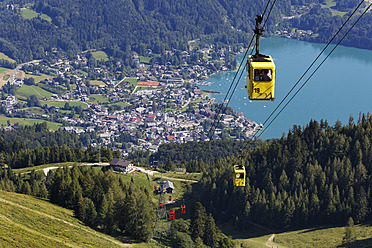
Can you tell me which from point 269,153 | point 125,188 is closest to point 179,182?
point 269,153

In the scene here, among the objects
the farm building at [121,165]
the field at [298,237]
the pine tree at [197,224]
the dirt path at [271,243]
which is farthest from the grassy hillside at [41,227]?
the farm building at [121,165]

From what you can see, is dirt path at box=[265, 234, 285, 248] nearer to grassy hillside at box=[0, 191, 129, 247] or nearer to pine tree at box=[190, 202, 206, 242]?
pine tree at box=[190, 202, 206, 242]

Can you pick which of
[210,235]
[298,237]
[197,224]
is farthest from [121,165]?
[298,237]

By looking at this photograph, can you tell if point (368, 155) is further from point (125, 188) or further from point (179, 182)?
point (125, 188)

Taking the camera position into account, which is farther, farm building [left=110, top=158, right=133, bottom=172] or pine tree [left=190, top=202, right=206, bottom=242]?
farm building [left=110, top=158, right=133, bottom=172]

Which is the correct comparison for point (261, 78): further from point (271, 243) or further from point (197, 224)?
point (271, 243)

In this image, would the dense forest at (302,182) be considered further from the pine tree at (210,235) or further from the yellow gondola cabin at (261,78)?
the yellow gondola cabin at (261,78)

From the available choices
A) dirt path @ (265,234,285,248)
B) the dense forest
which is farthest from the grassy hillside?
the dense forest
